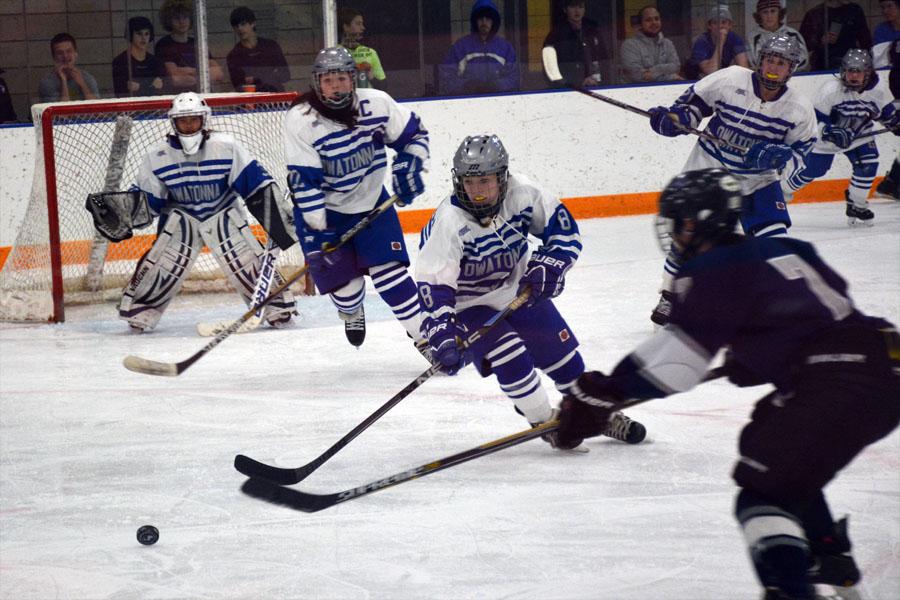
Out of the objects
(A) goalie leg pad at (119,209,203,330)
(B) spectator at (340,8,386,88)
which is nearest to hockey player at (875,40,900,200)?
(B) spectator at (340,8,386,88)

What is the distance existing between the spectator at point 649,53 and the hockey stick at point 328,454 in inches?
199

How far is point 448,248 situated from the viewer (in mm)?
3270

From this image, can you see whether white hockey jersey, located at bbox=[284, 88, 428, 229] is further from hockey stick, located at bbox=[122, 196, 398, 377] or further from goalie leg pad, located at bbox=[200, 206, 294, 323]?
goalie leg pad, located at bbox=[200, 206, 294, 323]

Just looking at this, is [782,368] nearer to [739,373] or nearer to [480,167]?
[739,373]

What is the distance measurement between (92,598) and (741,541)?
4.42 feet

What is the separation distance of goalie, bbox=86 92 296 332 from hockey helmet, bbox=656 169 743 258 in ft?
11.3

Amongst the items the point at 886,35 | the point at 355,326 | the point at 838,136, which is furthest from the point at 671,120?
the point at 886,35

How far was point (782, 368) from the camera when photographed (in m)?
1.96

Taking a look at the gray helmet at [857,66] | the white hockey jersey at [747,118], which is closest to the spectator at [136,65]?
the white hockey jersey at [747,118]

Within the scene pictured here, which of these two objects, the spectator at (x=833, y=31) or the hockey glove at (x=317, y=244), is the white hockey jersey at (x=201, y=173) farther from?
the spectator at (x=833, y=31)

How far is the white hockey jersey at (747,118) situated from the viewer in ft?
15.5

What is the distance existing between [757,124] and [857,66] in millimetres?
2719

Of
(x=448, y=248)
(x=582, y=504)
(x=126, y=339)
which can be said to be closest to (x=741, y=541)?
(x=582, y=504)

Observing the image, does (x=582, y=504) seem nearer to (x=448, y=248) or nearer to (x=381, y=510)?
(x=381, y=510)
